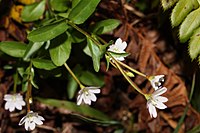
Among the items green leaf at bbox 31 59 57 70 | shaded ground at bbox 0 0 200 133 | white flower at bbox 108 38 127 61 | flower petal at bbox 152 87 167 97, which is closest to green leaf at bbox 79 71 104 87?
shaded ground at bbox 0 0 200 133

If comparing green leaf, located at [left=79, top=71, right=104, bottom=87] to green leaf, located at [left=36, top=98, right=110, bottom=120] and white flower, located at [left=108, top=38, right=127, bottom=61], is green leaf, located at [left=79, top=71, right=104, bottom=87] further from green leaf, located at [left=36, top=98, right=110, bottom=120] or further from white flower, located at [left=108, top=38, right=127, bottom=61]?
white flower, located at [left=108, top=38, right=127, bottom=61]

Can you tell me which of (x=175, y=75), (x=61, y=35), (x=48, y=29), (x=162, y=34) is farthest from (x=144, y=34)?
(x=48, y=29)

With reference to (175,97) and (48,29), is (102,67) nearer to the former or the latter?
(175,97)

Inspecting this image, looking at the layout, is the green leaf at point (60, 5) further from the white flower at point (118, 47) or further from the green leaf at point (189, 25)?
the green leaf at point (189, 25)

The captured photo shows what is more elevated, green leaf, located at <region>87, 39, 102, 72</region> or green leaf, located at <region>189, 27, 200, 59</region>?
green leaf, located at <region>189, 27, 200, 59</region>

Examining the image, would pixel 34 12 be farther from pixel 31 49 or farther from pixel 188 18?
pixel 188 18

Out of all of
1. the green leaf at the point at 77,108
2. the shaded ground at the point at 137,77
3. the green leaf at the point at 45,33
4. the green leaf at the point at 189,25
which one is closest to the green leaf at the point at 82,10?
the green leaf at the point at 45,33

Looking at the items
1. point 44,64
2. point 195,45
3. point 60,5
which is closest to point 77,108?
point 44,64
